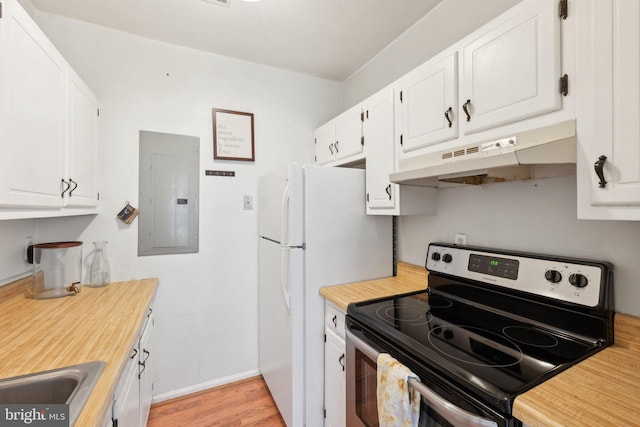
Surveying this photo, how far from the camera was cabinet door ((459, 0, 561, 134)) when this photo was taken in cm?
98

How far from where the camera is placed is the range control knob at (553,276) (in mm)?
1143

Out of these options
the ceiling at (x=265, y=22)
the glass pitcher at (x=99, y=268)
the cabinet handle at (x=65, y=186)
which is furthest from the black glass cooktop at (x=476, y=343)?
the ceiling at (x=265, y=22)

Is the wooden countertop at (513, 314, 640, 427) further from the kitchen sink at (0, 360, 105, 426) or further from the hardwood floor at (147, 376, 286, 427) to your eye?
the hardwood floor at (147, 376, 286, 427)

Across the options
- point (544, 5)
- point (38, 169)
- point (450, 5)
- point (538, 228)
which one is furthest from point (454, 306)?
point (38, 169)

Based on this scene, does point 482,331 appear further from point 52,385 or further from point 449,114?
point 52,385

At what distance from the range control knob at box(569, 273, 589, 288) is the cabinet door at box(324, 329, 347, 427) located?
1079mm

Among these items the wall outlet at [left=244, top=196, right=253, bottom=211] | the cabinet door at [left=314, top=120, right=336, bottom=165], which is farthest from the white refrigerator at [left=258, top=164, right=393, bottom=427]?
the cabinet door at [left=314, top=120, right=336, bottom=165]

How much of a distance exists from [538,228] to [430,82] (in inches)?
34.8

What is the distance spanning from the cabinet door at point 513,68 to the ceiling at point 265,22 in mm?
876

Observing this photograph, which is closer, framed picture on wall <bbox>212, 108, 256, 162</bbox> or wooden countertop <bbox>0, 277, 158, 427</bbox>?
wooden countertop <bbox>0, 277, 158, 427</bbox>

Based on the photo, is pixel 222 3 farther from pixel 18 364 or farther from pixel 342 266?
pixel 18 364

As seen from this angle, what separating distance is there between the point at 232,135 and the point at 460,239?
1905 millimetres

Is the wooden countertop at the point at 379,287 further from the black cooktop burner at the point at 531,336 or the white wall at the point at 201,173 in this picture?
the white wall at the point at 201,173

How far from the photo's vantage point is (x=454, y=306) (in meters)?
1.49
